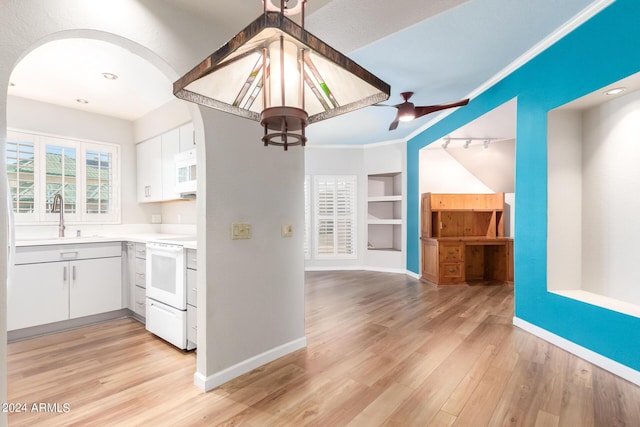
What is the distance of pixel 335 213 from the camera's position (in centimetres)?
639

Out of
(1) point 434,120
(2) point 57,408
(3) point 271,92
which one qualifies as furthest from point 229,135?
(1) point 434,120

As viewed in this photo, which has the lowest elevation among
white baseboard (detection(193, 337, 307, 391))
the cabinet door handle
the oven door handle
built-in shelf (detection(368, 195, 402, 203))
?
white baseboard (detection(193, 337, 307, 391))

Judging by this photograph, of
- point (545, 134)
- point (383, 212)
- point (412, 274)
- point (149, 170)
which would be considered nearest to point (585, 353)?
point (545, 134)

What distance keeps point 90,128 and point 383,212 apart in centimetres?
530

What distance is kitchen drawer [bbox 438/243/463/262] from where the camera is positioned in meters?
4.99

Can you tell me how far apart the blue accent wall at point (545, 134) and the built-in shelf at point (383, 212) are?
298cm

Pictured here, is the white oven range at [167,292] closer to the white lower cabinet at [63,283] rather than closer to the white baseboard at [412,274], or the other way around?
the white lower cabinet at [63,283]

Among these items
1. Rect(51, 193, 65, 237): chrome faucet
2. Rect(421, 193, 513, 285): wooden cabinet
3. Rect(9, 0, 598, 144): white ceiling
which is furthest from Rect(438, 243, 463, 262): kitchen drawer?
Rect(51, 193, 65, 237): chrome faucet

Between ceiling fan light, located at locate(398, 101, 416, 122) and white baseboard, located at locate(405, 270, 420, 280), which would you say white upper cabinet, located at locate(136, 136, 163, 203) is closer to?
ceiling fan light, located at locate(398, 101, 416, 122)

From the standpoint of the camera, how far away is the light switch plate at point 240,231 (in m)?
2.17

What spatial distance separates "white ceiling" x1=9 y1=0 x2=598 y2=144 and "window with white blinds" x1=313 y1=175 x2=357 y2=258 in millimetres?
2356

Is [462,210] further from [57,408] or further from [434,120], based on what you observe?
[57,408]

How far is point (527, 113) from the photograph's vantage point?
118 inches

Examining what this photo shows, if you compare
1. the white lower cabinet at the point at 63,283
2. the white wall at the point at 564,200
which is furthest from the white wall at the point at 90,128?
the white wall at the point at 564,200
